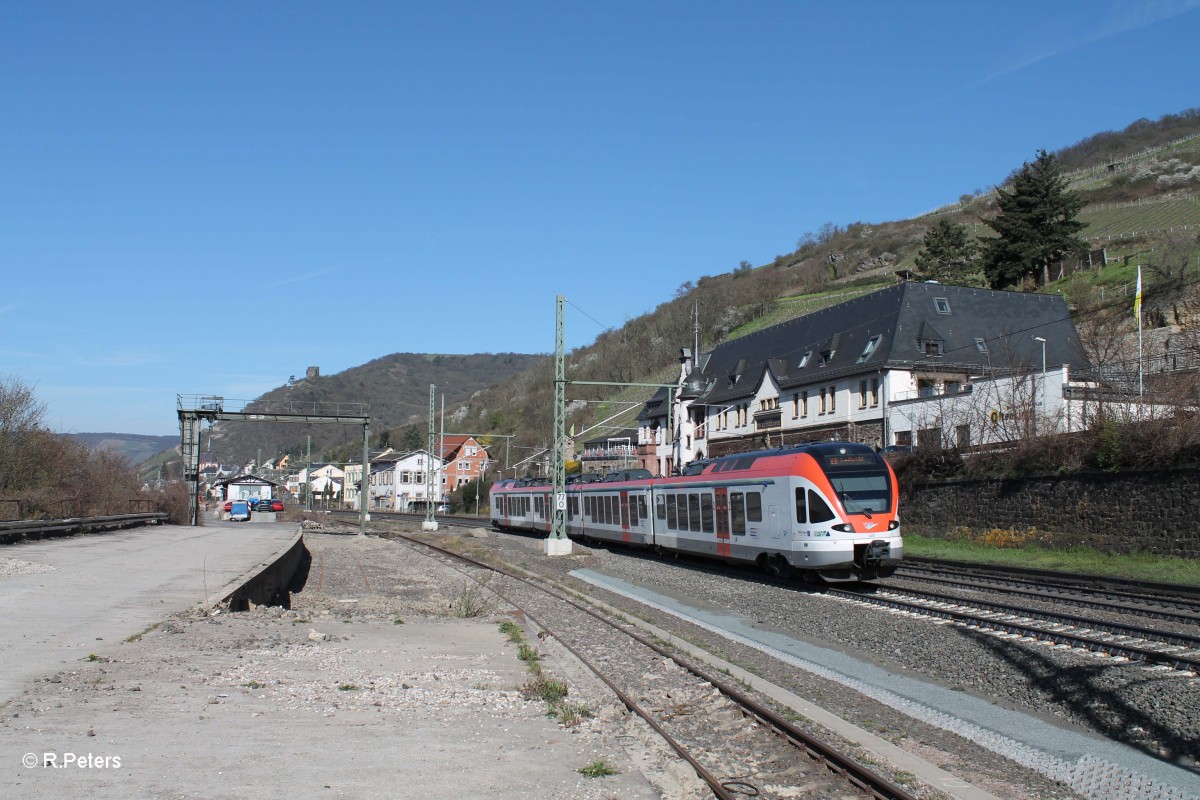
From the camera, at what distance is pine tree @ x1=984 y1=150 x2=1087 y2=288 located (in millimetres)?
71312

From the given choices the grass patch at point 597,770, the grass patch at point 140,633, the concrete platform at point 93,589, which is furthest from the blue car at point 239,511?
the grass patch at point 597,770

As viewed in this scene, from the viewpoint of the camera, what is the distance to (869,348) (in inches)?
1957

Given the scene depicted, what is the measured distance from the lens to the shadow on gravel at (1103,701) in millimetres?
8172

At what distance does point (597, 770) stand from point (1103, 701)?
5.71m

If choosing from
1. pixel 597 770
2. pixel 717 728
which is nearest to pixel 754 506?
pixel 717 728

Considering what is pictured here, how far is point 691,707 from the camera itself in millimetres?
9539

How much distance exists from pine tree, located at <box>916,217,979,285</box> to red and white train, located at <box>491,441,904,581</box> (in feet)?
191

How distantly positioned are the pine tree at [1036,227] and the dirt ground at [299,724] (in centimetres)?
6857

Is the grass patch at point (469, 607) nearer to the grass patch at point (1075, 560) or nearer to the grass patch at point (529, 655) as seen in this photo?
the grass patch at point (529, 655)

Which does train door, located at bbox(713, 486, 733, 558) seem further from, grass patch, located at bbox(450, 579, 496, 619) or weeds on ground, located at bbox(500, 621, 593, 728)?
weeds on ground, located at bbox(500, 621, 593, 728)

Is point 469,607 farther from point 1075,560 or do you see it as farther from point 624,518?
point 624,518

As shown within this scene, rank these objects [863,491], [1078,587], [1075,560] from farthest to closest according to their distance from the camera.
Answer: [1075,560]
[863,491]
[1078,587]

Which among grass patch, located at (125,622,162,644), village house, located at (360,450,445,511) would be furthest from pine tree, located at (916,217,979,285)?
grass patch, located at (125,622,162,644)

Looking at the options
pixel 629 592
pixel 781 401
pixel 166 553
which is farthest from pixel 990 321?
pixel 166 553
